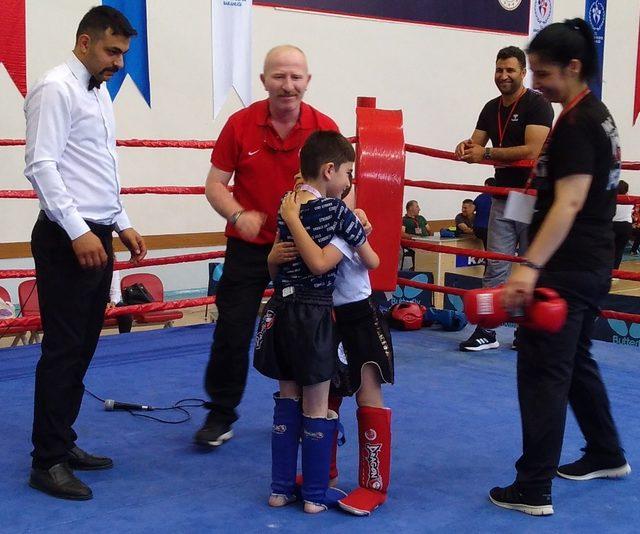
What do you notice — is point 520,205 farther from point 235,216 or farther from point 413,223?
point 413,223

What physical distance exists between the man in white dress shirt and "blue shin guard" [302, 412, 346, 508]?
0.62m

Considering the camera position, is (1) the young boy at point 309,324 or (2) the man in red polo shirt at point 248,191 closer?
(1) the young boy at point 309,324

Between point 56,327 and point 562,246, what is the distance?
1373 mm

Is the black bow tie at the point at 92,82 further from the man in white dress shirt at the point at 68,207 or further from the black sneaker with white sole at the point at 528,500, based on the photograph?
the black sneaker with white sole at the point at 528,500

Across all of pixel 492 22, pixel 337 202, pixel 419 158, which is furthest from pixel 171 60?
pixel 337 202

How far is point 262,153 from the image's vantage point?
283 cm

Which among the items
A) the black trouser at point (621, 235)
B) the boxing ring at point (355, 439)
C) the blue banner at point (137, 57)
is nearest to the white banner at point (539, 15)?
the black trouser at point (621, 235)

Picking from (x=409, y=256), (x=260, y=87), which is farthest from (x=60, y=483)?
(x=409, y=256)

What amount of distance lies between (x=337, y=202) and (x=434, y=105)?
712 cm

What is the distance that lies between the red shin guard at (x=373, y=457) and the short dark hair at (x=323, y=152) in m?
0.65

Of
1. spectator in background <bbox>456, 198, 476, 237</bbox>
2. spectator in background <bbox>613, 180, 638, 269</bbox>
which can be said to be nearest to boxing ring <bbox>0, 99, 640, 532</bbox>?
spectator in background <bbox>613, 180, 638, 269</bbox>

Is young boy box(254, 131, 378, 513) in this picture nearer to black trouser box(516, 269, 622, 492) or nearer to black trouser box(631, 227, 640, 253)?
black trouser box(516, 269, 622, 492)

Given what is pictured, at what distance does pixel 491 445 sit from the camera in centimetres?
291

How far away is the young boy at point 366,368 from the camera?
2385 millimetres
